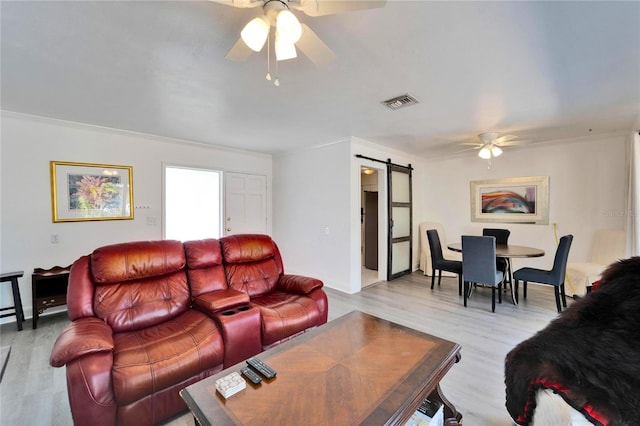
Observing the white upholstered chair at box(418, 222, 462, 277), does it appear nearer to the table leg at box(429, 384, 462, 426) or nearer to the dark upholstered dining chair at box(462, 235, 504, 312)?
the dark upholstered dining chair at box(462, 235, 504, 312)

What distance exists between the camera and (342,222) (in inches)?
171

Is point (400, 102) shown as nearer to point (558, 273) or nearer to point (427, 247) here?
point (558, 273)

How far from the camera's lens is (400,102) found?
284 centimetres

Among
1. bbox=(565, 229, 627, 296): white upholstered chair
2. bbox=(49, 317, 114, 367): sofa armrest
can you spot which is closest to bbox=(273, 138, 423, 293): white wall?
bbox=(565, 229, 627, 296): white upholstered chair

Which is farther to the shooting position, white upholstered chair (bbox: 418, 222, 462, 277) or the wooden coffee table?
white upholstered chair (bbox: 418, 222, 462, 277)

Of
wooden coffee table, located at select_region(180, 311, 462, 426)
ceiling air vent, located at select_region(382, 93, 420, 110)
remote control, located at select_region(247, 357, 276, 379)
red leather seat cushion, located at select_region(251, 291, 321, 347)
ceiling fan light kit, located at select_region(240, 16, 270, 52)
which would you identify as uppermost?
ceiling air vent, located at select_region(382, 93, 420, 110)

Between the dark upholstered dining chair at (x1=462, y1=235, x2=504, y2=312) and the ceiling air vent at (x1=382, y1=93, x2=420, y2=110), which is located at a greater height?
the ceiling air vent at (x1=382, y1=93, x2=420, y2=110)

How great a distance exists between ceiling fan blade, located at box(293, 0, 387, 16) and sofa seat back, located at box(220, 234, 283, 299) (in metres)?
2.21

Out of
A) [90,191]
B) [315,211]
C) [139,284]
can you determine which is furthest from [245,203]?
[139,284]

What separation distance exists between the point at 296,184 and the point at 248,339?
3.48m

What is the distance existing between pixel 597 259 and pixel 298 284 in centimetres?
450

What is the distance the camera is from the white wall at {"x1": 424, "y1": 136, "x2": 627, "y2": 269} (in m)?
4.04

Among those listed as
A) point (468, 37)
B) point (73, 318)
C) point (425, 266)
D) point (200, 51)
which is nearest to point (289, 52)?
point (200, 51)

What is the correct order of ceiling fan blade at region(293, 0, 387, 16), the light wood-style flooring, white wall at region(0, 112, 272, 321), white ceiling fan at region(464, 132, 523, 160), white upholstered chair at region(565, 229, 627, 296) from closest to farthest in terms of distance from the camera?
ceiling fan blade at region(293, 0, 387, 16) < the light wood-style flooring < white wall at region(0, 112, 272, 321) < white upholstered chair at region(565, 229, 627, 296) < white ceiling fan at region(464, 132, 523, 160)
